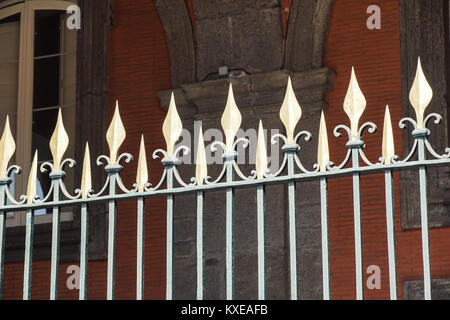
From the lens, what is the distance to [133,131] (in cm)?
857

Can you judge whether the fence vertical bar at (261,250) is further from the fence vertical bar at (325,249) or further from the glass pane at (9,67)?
the glass pane at (9,67)

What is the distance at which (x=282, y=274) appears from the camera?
24.5 ft

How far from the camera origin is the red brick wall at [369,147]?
7.45m

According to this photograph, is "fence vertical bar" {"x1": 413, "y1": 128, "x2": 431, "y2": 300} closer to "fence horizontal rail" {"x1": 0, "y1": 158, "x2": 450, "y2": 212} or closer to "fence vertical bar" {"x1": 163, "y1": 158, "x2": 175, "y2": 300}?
"fence horizontal rail" {"x1": 0, "y1": 158, "x2": 450, "y2": 212}

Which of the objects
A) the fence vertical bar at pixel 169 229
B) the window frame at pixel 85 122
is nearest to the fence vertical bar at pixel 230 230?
the fence vertical bar at pixel 169 229

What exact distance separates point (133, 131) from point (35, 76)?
1.30 meters

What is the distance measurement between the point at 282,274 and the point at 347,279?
18.7 inches

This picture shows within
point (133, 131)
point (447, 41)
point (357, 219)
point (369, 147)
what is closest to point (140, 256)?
point (357, 219)

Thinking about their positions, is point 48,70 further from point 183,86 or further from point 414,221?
point 414,221

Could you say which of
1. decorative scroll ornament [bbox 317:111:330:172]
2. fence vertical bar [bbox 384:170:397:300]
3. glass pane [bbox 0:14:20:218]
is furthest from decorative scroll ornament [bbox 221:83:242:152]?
glass pane [bbox 0:14:20:218]

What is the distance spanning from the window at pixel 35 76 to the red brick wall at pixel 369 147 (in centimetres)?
237

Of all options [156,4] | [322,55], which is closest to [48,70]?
[156,4]

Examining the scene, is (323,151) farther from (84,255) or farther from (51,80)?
(51,80)

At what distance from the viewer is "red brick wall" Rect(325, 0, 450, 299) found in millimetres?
7445
